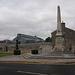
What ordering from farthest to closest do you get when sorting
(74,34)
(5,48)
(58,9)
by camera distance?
(5,48), (74,34), (58,9)

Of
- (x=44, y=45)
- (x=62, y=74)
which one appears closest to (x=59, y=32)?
(x=62, y=74)

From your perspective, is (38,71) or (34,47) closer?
(38,71)

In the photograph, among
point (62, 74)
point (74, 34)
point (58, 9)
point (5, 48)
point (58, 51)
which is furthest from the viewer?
point (5, 48)

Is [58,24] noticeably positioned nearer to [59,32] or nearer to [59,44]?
[59,32]

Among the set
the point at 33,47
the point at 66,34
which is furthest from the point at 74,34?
the point at 33,47

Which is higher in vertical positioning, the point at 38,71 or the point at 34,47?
the point at 34,47

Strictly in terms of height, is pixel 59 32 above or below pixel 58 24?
below

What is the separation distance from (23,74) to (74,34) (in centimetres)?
3757

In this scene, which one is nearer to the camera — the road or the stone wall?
the road

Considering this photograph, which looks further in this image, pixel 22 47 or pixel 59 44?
pixel 22 47

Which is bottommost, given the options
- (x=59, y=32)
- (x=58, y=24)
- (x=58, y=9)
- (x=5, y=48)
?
(x=5, y=48)

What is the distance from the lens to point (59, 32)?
19688 mm

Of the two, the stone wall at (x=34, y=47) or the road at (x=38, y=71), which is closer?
the road at (x=38, y=71)

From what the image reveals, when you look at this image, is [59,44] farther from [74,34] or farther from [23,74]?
[74,34]
